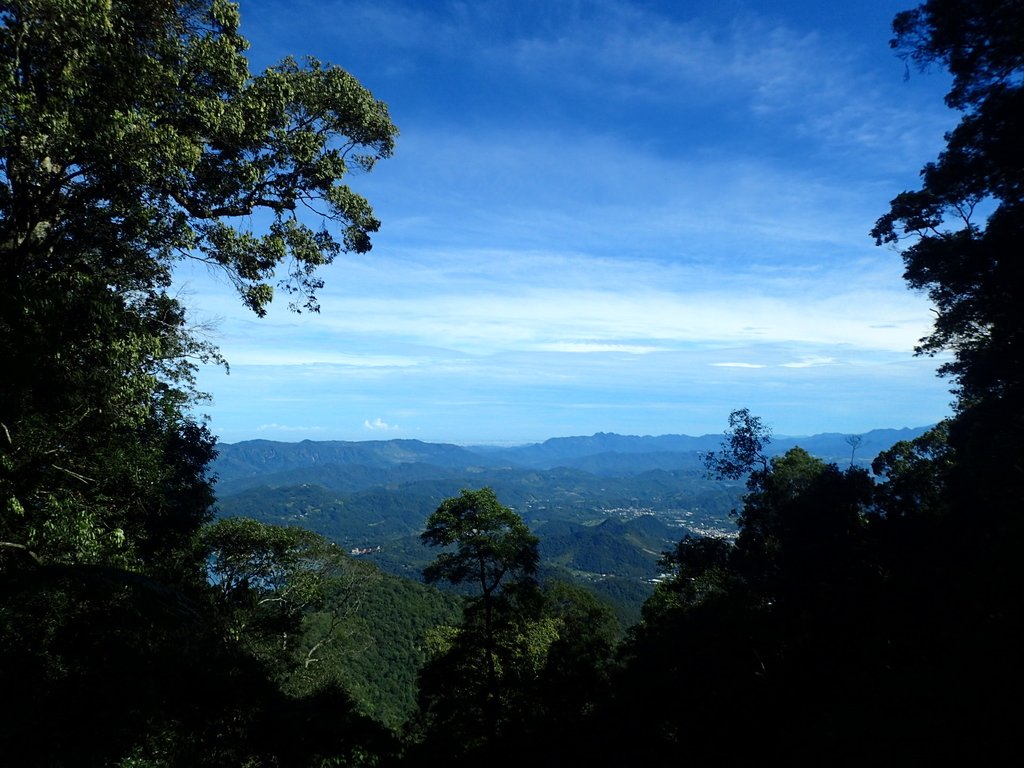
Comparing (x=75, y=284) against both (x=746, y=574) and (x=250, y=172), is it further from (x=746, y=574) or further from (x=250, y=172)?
(x=746, y=574)

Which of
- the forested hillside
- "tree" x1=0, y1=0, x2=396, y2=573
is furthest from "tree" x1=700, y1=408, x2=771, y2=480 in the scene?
"tree" x1=0, y1=0, x2=396, y2=573

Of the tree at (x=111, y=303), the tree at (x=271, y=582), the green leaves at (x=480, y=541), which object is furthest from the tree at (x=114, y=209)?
the tree at (x=271, y=582)

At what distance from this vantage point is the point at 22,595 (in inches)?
289

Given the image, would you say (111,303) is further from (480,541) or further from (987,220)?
(987,220)

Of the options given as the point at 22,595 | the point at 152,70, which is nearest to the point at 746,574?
the point at 22,595

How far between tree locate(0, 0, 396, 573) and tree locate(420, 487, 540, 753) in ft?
30.0

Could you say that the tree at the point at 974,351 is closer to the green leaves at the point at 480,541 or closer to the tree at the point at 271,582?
the green leaves at the point at 480,541

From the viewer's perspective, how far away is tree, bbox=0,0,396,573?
7.90m

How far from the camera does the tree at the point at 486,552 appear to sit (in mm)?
17172

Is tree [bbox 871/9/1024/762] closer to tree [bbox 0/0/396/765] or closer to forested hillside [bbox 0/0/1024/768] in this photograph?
forested hillside [bbox 0/0/1024/768]

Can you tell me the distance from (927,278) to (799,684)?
1570cm

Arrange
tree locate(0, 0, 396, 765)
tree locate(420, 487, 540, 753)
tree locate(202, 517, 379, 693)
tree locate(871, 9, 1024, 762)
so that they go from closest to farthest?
tree locate(0, 0, 396, 765)
tree locate(871, 9, 1024, 762)
tree locate(420, 487, 540, 753)
tree locate(202, 517, 379, 693)

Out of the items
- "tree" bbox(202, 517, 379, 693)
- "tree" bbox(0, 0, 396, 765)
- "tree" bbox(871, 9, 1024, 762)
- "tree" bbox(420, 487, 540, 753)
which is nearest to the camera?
"tree" bbox(0, 0, 396, 765)

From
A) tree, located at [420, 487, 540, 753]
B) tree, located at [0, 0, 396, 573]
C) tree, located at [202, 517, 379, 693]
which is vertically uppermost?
tree, located at [0, 0, 396, 573]
